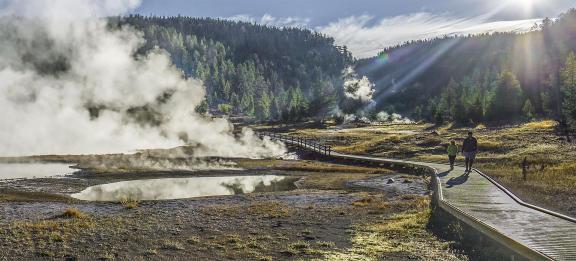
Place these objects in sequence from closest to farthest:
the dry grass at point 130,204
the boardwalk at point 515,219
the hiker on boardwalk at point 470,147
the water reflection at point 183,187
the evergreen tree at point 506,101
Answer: the boardwalk at point 515,219, the dry grass at point 130,204, the hiker on boardwalk at point 470,147, the water reflection at point 183,187, the evergreen tree at point 506,101

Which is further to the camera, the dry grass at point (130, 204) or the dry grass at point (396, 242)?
the dry grass at point (130, 204)

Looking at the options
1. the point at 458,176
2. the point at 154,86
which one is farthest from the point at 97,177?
the point at 154,86

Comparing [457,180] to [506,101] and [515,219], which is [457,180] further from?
[506,101]

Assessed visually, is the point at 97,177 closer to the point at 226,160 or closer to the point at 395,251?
the point at 226,160

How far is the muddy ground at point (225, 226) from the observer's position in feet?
53.1

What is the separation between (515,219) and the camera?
51.6ft

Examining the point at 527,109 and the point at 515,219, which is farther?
the point at 527,109

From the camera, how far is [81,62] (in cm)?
6612

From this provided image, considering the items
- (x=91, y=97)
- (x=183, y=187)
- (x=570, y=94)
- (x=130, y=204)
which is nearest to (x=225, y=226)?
(x=130, y=204)

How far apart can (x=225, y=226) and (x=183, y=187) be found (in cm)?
1547

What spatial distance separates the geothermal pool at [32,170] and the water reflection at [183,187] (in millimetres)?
7007

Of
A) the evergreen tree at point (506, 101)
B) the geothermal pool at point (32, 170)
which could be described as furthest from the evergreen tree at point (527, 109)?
the geothermal pool at point (32, 170)

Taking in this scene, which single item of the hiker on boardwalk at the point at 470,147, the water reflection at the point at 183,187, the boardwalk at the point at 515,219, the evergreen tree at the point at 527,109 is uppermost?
the evergreen tree at the point at 527,109

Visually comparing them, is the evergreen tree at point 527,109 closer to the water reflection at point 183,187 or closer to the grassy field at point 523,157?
the grassy field at point 523,157
